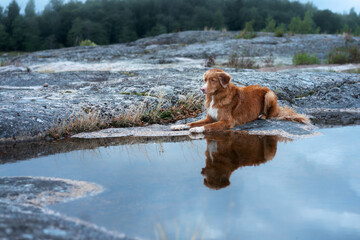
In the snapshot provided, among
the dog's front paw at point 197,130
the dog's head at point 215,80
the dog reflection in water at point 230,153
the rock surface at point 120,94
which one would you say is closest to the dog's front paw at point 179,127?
the dog's front paw at point 197,130

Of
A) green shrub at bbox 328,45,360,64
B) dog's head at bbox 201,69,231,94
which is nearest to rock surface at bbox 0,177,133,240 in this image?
dog's head at bbox 201,69,231,94

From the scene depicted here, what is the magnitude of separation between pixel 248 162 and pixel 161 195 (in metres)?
1.75

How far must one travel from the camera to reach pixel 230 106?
24.8ft

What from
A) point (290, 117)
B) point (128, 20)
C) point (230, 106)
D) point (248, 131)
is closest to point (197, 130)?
point (230, 106)

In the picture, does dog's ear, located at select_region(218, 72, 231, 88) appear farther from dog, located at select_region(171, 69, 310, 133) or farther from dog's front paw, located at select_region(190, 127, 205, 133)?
dog's front paw, located at select_region(190, 127, 205, 133)

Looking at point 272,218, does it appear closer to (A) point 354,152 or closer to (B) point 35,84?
(A) point 354,152

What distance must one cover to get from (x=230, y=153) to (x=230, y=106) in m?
1.94

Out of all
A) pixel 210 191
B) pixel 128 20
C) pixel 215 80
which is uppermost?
pixel 128 20

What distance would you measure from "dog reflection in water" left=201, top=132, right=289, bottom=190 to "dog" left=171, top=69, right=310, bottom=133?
44 centimetres

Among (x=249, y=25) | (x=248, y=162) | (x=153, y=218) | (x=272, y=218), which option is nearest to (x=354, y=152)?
(x=248, y=162)

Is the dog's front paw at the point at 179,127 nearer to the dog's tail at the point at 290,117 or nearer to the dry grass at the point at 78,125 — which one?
the dry grass at the point at 78,125

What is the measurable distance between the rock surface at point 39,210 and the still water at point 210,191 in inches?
6.3

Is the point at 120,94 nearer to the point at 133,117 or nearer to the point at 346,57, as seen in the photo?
the point at 133,117

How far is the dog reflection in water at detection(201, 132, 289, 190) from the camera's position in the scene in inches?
185
